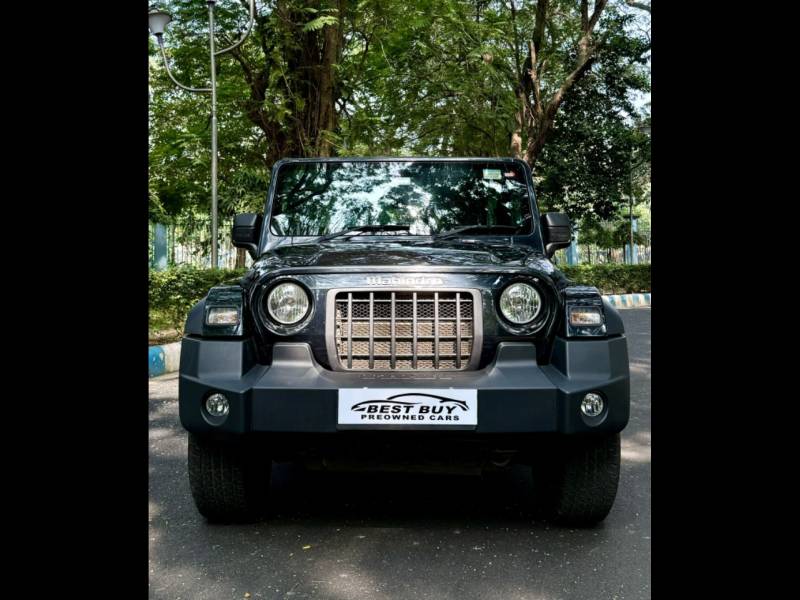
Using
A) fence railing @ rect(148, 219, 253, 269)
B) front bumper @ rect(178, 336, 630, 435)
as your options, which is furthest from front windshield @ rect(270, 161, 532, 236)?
fence railing @ rect(148, 219, 253, 269)

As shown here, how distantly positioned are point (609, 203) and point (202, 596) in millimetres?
21894

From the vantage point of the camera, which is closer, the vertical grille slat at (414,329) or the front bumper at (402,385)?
the front bumper at (402,385)

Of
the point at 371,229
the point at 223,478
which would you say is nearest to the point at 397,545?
the point at 223,478

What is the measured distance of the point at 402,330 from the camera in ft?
10.1

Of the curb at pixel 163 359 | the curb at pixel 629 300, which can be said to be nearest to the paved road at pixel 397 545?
the curb at pixel 163 359

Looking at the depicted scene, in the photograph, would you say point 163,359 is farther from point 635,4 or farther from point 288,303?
point 635,4

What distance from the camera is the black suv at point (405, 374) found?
2.84 meters

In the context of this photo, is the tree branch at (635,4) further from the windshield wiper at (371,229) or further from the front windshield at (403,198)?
the windshield wiper at (371,229)

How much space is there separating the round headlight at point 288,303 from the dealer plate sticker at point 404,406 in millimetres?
435

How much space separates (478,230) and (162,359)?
5.43m

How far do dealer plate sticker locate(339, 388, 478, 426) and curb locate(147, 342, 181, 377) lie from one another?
575 cm
